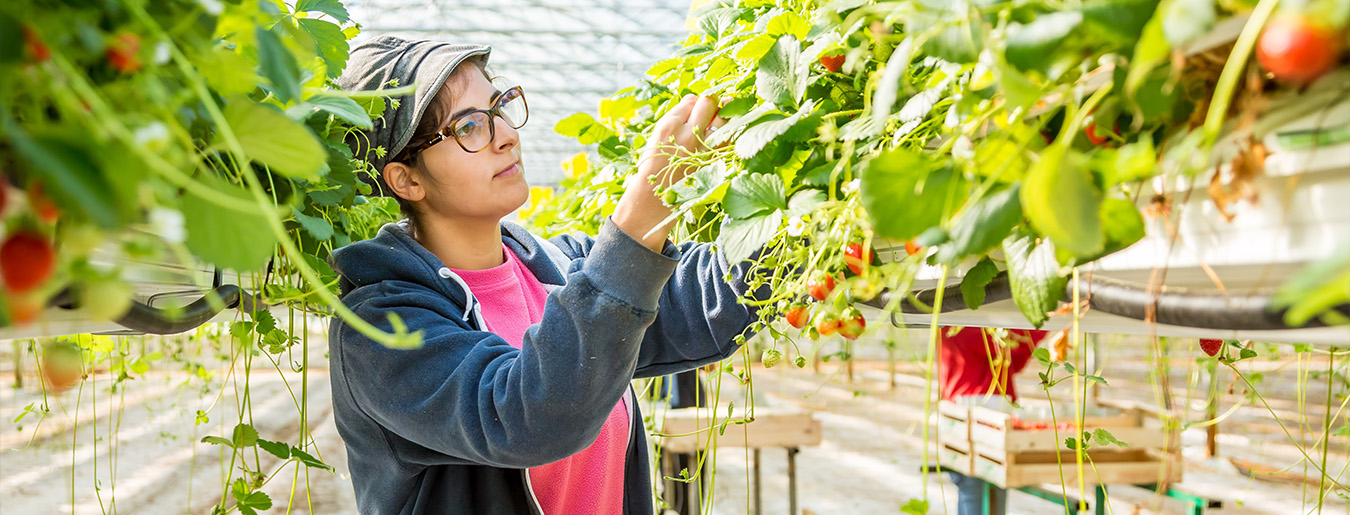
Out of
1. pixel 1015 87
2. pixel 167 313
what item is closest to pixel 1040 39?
pixel 1015 87

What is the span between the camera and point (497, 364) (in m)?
0.82

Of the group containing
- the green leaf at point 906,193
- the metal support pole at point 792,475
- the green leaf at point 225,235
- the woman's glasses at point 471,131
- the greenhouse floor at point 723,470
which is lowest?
the greenhouse floor at point 723,470

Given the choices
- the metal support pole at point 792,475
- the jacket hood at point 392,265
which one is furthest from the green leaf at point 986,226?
the metal support pole at point 792,475

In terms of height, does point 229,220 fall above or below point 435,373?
above

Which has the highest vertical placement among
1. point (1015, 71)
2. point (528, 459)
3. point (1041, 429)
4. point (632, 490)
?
point (1015, 71)

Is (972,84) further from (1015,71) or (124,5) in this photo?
(124,5)

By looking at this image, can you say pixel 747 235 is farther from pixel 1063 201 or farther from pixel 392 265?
pixel 392 265

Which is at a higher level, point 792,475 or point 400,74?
point 400,74

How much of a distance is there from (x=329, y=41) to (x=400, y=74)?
30 centimetres

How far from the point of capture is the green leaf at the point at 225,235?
33 cm

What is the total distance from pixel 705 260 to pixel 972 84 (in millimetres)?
653

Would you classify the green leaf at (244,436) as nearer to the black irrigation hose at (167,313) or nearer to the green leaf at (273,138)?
the black irrigation hose at (167,313)

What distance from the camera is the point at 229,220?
1.10 ft

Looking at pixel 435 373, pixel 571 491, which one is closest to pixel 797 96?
pixel 435 373
